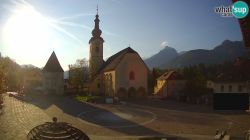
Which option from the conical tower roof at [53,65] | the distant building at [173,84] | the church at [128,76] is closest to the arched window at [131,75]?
the church at [128,76]

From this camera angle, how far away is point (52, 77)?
72.4 meters

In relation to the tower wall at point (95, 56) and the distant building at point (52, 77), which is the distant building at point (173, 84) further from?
the distant building at point (52, 77)

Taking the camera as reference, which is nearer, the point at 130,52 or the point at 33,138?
the point at 33,138

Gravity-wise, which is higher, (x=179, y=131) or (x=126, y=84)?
(x=126, y=84)

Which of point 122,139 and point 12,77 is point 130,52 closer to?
point 122,139

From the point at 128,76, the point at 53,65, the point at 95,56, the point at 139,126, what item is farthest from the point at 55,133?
the point at 95,56

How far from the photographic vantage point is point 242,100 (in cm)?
2209

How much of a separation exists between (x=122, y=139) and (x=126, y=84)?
39.4 m

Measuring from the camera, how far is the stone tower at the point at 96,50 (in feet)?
245

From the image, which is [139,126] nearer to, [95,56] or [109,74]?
[109,74]

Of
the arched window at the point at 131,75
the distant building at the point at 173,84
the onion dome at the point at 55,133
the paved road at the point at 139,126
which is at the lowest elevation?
the paved road at the point at 139,126

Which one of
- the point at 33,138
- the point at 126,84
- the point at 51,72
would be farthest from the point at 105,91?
the point at 33,138

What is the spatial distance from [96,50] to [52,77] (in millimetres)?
13229

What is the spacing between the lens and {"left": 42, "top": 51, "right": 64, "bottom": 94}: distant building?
72.2 m
